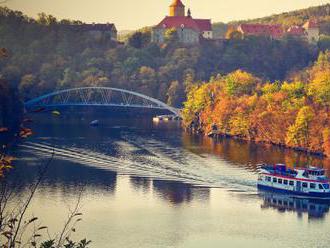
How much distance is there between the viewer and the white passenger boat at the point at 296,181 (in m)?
42.8

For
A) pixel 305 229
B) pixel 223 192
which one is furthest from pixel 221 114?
pixel 305 229

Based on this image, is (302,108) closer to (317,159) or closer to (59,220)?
(317,159)

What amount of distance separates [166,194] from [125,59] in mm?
63494

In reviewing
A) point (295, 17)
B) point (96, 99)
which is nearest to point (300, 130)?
point (96, 99)

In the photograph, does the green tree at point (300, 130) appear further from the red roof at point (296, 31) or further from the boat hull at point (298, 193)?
the red roof at point (296, 31)

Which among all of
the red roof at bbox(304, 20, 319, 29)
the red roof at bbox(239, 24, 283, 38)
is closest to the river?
the red roof at bbox(239, 24, 283, 38)

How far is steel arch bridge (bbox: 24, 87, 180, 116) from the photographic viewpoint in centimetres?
8519

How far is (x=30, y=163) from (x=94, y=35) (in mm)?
72288

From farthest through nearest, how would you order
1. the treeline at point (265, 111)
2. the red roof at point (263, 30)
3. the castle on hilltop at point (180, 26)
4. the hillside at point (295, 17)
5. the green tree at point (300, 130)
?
the hillside at point (295, 17) → the red roof at point (263, 30) → the castle on hilltop at point (180, 26) → the treeline at point (265, 111) → the green tree at point (300, 130)

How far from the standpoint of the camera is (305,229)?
35.6 metres

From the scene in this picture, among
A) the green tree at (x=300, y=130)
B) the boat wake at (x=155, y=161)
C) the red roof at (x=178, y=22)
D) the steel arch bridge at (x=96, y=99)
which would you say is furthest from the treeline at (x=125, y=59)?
the boat wake at (x=155, y=161)

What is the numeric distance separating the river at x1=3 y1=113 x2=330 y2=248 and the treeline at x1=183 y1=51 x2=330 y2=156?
270 centimetres

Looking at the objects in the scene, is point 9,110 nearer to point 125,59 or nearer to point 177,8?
point 125,59

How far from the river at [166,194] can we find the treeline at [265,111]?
2.70 metres
